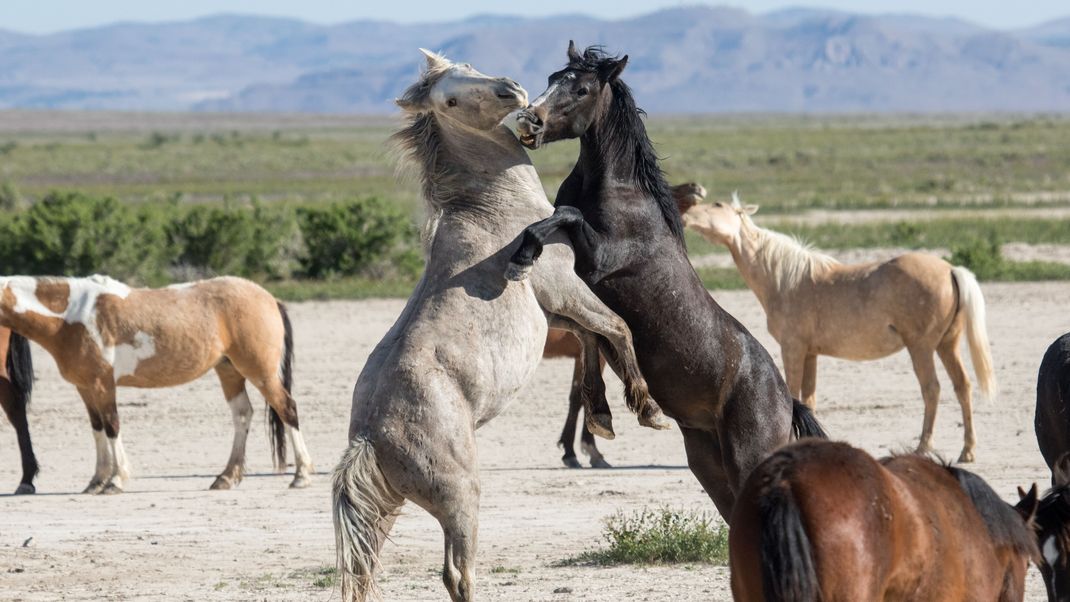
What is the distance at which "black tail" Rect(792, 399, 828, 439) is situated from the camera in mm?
6031

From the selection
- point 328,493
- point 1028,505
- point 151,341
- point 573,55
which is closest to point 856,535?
point 1028,505

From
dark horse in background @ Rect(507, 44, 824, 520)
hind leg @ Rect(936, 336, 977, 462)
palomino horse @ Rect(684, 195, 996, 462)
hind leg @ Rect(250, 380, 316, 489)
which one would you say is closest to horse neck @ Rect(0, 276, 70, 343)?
hind leg @ Rect(250, 380, 316, 489)

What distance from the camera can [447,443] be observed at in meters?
5.23

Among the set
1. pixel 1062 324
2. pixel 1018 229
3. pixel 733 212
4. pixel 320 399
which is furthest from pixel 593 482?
pixel 1018 229

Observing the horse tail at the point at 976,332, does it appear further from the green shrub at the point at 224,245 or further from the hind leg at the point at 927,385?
the green shrub at the point at 224,245

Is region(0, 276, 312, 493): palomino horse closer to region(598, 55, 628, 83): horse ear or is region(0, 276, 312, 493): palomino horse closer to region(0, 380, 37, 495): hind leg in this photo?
region(0, 380, 37, 495): hind leg

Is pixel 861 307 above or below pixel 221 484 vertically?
above

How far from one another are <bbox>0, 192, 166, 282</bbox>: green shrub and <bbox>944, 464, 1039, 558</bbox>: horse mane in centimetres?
1678

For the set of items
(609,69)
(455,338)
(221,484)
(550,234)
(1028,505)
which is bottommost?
(221,484)

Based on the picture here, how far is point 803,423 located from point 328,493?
16.0 feet

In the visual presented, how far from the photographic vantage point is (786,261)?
38.5 ft

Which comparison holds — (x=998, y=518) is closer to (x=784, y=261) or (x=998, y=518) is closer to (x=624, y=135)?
(x=624, y=135)

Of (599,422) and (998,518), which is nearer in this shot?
(998,518)

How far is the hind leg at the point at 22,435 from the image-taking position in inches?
404
